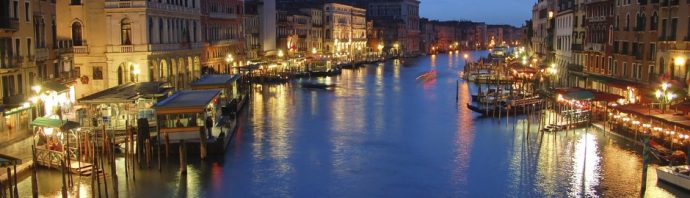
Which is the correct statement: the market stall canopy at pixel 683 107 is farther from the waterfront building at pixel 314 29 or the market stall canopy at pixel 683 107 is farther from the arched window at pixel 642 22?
the waterfront building at pixel 314 29

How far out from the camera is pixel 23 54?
95.7ft

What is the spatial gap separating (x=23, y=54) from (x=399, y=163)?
598 inches

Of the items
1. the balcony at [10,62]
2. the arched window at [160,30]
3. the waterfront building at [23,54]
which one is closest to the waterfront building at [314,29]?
the arched window at [160,30]

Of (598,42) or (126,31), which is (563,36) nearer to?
(598,42)

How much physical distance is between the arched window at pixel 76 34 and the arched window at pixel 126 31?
2.05 m

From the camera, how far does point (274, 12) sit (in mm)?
75625

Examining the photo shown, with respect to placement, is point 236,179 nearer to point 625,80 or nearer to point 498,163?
point 498,163

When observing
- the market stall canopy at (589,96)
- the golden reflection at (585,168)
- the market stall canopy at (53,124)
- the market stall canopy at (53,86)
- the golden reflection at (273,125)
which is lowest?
the golden reflection at (585,168)

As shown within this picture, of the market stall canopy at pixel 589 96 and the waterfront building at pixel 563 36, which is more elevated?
the waterfront building at pixel 563 36

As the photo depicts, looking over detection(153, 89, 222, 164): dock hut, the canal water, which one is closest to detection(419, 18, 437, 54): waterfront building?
the canal water

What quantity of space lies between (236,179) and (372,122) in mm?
13791

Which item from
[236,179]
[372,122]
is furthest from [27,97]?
[372,122]

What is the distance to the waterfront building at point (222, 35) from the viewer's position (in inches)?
2201

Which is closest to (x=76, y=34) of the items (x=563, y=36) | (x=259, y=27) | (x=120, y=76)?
(x=120, y=76)
